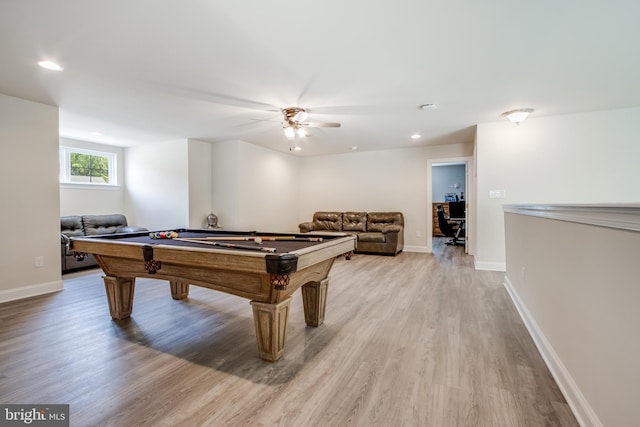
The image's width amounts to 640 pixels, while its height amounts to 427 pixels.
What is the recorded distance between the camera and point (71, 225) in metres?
5.21

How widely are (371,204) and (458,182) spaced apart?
15.4 feet

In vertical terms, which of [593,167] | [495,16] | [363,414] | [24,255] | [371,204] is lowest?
[363,414]

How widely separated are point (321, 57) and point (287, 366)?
2.50m

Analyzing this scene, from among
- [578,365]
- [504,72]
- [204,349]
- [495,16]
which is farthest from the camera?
[504,72]

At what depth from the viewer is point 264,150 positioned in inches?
263

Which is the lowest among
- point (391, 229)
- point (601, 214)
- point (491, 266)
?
point (491, 266)

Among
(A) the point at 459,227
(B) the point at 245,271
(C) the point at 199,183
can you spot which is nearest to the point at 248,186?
(C) the point at 199,183

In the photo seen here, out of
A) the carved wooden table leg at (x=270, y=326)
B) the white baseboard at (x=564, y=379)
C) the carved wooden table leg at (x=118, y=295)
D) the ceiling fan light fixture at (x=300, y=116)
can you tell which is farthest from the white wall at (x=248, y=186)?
the white baseboard at (x=564, y=379)

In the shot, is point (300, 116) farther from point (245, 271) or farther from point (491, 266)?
point (491, 266)

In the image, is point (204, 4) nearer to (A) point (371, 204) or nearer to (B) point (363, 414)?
(B) point (363, 414)

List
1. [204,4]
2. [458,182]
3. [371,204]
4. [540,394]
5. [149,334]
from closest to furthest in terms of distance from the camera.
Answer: [540,394]
[204,4]
[149,334]
[371,204]
[458,182]

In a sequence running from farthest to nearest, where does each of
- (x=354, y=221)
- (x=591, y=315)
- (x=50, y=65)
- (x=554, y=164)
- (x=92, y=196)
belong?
(x=354, y=221)
(x=92, y=196)
(x=554, y=164)
(x=50, y=65)
(x=591, y=315)

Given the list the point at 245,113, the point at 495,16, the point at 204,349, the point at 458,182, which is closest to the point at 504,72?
the point at 495,16

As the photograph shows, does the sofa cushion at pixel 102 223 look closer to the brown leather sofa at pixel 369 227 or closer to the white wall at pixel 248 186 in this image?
the white wall at pixel 248 186
